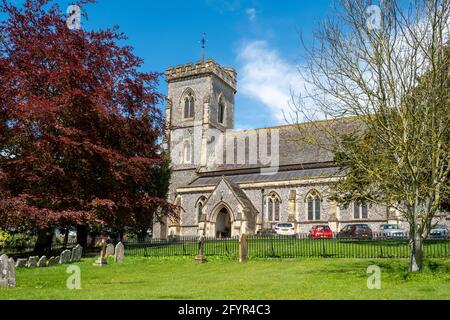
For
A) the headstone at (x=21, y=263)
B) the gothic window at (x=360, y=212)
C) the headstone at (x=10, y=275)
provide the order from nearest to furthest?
1. the headstone at (x=10, y=275)
2. the headstone at (x=21, y=263)
3. the gothic window at (x=360, y=212)

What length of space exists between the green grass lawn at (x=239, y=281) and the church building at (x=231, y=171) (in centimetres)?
955

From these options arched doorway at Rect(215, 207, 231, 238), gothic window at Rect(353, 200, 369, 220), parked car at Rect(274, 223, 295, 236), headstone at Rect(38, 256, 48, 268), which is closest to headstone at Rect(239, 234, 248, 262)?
headstone at Rect(38, 256, 48, 268)

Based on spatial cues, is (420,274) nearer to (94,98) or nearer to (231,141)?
(94,98)

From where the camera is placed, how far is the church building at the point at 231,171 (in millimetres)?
33844

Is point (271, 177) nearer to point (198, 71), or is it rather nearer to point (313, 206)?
point (313, 206)

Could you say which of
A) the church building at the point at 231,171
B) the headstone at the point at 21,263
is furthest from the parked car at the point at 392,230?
the headstone at the point at 21,263

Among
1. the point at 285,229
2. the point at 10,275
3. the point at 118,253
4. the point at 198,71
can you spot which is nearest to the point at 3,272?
the point at 10,275

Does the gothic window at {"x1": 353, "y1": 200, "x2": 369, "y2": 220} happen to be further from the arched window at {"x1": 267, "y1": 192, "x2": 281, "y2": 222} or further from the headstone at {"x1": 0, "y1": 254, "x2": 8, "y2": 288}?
the headstone at {"x1": 0, "y1": 254, "x2": 8, "y2": 288}

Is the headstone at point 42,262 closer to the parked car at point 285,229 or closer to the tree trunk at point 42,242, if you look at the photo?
the tree trunk at point 42,242
